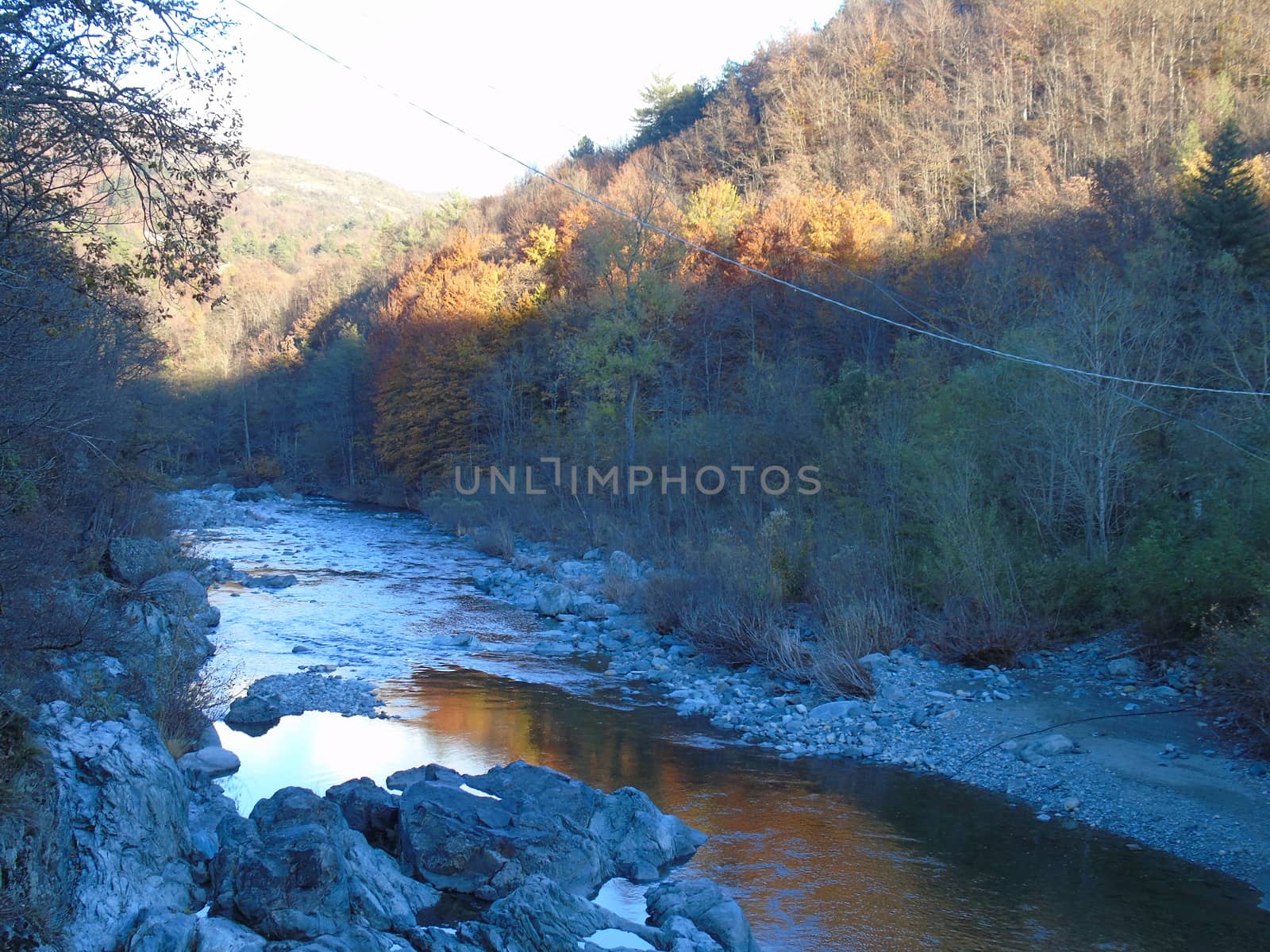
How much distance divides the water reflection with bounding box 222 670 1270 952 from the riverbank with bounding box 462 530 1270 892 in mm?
481

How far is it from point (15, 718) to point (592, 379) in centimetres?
2779

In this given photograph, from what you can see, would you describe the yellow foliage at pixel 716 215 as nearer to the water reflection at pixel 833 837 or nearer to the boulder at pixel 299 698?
the boulder at pixel 299 698

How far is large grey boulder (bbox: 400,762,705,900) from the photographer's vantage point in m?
8.47

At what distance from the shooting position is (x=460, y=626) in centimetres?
1989

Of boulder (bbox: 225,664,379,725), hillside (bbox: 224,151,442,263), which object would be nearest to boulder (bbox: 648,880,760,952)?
boulder (bbox: 225,664,379,725)

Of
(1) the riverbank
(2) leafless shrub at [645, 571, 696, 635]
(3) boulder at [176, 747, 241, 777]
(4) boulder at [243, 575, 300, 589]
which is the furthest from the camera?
(4) boulder at [243, 575, 300, 589]

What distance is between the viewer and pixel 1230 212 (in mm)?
24422

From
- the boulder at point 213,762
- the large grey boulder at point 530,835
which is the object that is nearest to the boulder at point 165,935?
the large grey boulder at point 530,835

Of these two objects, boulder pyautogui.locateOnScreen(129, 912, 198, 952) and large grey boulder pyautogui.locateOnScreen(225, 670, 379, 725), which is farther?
large grey boulder pyautogui.locateOnScreen(225, 670, 379, 725)

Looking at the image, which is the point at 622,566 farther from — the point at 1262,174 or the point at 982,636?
the point at 1262,174

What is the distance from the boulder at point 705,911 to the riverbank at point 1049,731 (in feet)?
14.7

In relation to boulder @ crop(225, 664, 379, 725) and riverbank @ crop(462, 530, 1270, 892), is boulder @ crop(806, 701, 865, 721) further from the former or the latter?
boulder @ crop(225, 664, 379, 725)

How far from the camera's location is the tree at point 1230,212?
78.8 ft

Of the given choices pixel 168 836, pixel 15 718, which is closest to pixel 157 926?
pixel 168 836
